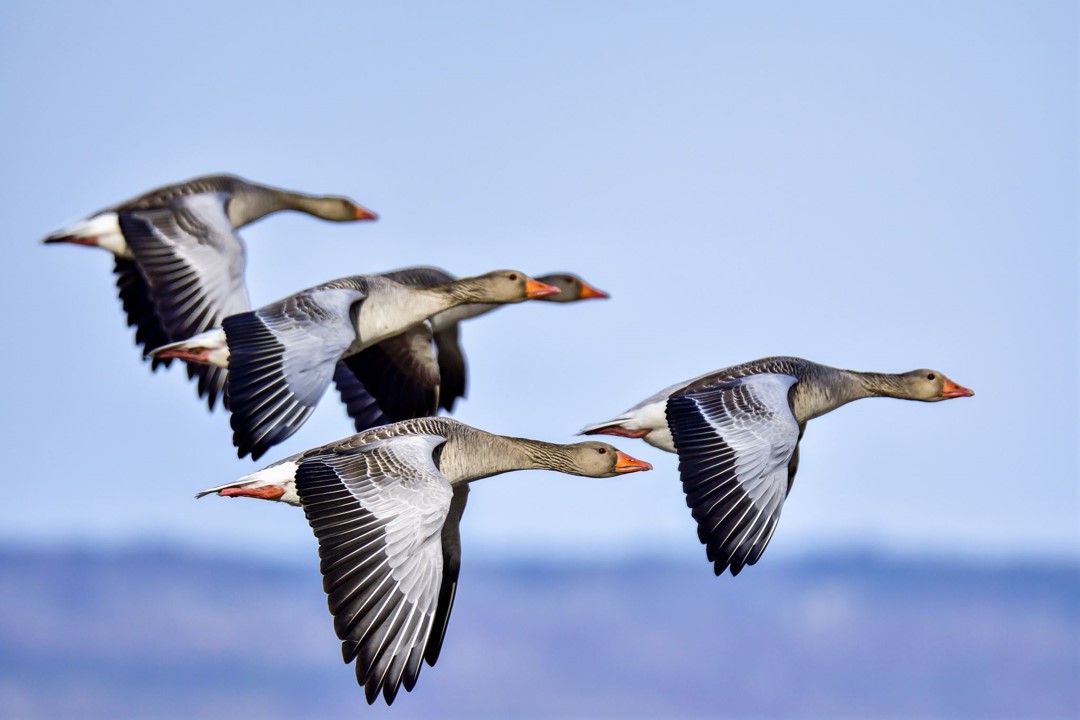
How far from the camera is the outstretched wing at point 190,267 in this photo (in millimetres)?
14078

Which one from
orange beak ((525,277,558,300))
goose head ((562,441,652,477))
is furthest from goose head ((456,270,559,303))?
goose head ((562,441,652,477))

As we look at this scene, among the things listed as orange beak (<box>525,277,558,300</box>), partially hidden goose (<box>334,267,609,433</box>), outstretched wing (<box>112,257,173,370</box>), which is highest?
orange beak (<box>525,277,558,300</box>)

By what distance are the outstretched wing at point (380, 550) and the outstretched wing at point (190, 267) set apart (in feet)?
12.0

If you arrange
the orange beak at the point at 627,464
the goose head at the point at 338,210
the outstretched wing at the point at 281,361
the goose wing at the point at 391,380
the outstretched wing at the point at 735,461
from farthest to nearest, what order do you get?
the goose head at the point at 338,210 < the goose wing at the point at 391,380 < the orange beak at the point at 627,464 < the outstretched wing at the point at 281,361 < the outstretched wing at the point at 735,461

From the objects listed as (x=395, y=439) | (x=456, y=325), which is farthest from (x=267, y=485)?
(x=456, y=325)

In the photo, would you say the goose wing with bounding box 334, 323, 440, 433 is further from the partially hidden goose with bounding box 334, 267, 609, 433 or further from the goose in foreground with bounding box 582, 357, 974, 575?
the goose in foreground with bounding box 582, 357, 974, 575

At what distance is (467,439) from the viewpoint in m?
11.6

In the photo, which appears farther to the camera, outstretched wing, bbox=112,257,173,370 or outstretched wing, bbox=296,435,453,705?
outstretched wing, bbox=112,257,173,370

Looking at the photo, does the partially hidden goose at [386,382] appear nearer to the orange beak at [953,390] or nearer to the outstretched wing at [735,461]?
the outstretched wing at [735,461]

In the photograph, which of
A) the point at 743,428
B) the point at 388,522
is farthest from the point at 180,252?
the point at 388,522

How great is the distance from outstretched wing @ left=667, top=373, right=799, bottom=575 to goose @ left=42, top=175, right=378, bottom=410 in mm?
3822

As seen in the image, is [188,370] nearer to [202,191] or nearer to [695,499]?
[202,191]

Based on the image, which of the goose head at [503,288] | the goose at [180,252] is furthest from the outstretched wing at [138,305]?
the goose head at [503,288]

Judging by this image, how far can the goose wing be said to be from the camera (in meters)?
14.6
